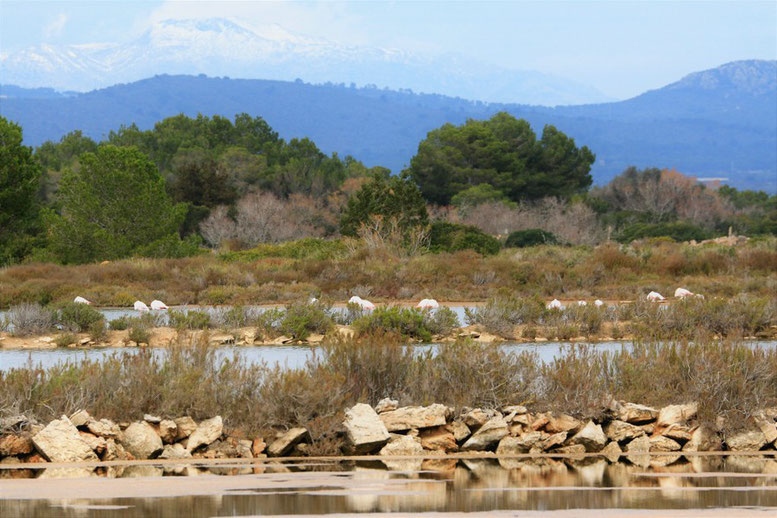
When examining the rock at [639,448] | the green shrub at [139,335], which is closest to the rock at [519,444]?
the rock at [639,448]

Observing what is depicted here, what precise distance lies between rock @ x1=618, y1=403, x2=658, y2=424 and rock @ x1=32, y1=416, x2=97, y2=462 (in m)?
5.37

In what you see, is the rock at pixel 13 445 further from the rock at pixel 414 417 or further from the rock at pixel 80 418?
the rock at pixel 414 417

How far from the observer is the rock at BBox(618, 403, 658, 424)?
38.1 ft

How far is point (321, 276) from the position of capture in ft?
120

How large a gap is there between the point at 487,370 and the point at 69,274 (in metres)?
26.4

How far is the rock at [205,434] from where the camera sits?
1064cm

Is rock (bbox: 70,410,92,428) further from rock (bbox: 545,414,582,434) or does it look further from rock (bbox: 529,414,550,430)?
rock (bbox: 545,414,582,434)

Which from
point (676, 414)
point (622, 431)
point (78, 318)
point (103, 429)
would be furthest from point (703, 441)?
point (78, 318)

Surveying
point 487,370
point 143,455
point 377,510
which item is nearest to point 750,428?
point 487,370

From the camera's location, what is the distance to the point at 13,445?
10234mm

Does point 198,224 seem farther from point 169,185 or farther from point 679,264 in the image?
point 679,264

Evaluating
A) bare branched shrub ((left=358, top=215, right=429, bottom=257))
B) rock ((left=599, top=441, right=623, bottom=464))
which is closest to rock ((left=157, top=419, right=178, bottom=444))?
rock ((left=599, top=441, right=623, bottom=464))

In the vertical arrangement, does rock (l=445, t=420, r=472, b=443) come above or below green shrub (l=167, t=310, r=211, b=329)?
above

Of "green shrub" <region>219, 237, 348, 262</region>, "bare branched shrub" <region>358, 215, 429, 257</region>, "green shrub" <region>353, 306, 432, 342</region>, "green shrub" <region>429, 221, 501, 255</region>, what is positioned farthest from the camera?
"green shrub" <region>429, 221, 501, 255</region>
